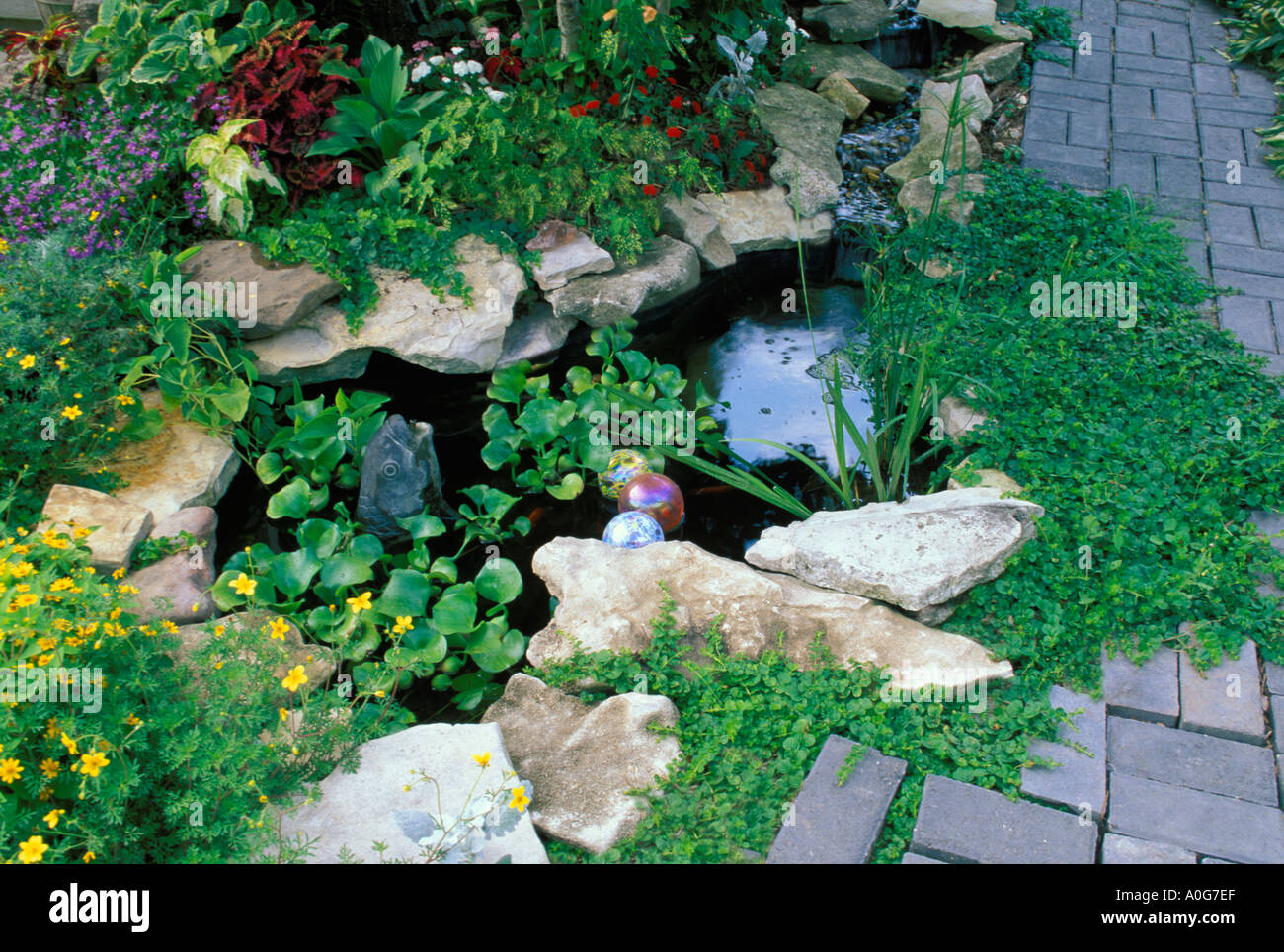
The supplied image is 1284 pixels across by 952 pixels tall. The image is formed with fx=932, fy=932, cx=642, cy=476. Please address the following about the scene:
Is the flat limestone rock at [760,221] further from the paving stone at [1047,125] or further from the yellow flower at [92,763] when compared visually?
the yellow flower at [92,763]

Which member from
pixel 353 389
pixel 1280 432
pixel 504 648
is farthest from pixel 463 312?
pixel 1280 432

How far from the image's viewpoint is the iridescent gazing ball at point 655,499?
13.0 ft

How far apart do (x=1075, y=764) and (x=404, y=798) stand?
2.02 metres

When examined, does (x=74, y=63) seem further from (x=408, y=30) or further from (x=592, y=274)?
(x=592, y=274)

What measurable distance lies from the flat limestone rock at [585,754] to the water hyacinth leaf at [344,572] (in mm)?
732

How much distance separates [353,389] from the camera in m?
4.75

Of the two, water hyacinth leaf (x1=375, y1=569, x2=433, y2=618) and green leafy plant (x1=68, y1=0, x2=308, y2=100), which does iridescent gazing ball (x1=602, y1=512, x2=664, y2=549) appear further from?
green leafy plant (x1=68, y1=0, x2=308, y2=100)

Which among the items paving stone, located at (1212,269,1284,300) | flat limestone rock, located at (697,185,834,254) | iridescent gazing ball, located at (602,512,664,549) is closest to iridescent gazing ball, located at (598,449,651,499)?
iridescent gazing ball, located at (602,512,664,549)

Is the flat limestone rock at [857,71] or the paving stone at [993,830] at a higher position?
the flat limestone rock at [857,71]

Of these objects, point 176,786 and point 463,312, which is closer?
point 176,786

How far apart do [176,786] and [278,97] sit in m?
3.58

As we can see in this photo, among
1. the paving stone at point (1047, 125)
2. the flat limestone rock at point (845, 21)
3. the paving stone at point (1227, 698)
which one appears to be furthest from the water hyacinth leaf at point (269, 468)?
the flat limestone rock at point (845, 21)

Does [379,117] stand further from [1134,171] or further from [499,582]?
[1134,171]

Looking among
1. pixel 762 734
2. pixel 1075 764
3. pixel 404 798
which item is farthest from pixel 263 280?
pixel 1075 764
